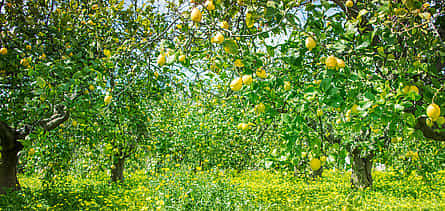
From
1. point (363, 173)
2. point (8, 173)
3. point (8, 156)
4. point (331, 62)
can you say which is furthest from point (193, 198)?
point (363, 173)

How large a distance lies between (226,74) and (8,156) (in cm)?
365

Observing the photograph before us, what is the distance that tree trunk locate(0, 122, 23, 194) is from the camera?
337cm

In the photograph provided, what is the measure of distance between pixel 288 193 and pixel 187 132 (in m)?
2.20

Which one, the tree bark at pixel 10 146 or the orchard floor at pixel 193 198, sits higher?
the tree bark at pixel 10 146

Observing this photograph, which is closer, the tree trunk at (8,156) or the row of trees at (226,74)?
the row of trees at (226,74)

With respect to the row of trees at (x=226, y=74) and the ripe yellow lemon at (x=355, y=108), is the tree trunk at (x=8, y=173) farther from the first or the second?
the ripe yellow lemon at (x=355, y=108)

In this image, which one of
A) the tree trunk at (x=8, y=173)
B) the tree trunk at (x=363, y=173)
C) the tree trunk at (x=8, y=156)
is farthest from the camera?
the tree trunk at (x=363, y=173)

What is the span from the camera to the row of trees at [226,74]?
114 centimetres

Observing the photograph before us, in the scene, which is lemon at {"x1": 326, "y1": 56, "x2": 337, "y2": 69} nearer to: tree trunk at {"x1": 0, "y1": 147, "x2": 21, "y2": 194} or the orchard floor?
the orchard floor

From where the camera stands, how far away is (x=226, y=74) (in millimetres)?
1727

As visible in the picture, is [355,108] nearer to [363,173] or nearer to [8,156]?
[8,156]

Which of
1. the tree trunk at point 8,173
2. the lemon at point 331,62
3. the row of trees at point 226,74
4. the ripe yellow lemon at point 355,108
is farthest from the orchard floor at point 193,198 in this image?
the lemon at point 331,62

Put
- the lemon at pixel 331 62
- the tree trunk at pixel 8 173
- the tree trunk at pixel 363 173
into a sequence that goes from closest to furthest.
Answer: the lemon at pixel 331 62 → the tree trunk at pixel 8 173 → the tree trunk at pixel 363 173

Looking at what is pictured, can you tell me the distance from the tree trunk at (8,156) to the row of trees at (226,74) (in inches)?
0.6
